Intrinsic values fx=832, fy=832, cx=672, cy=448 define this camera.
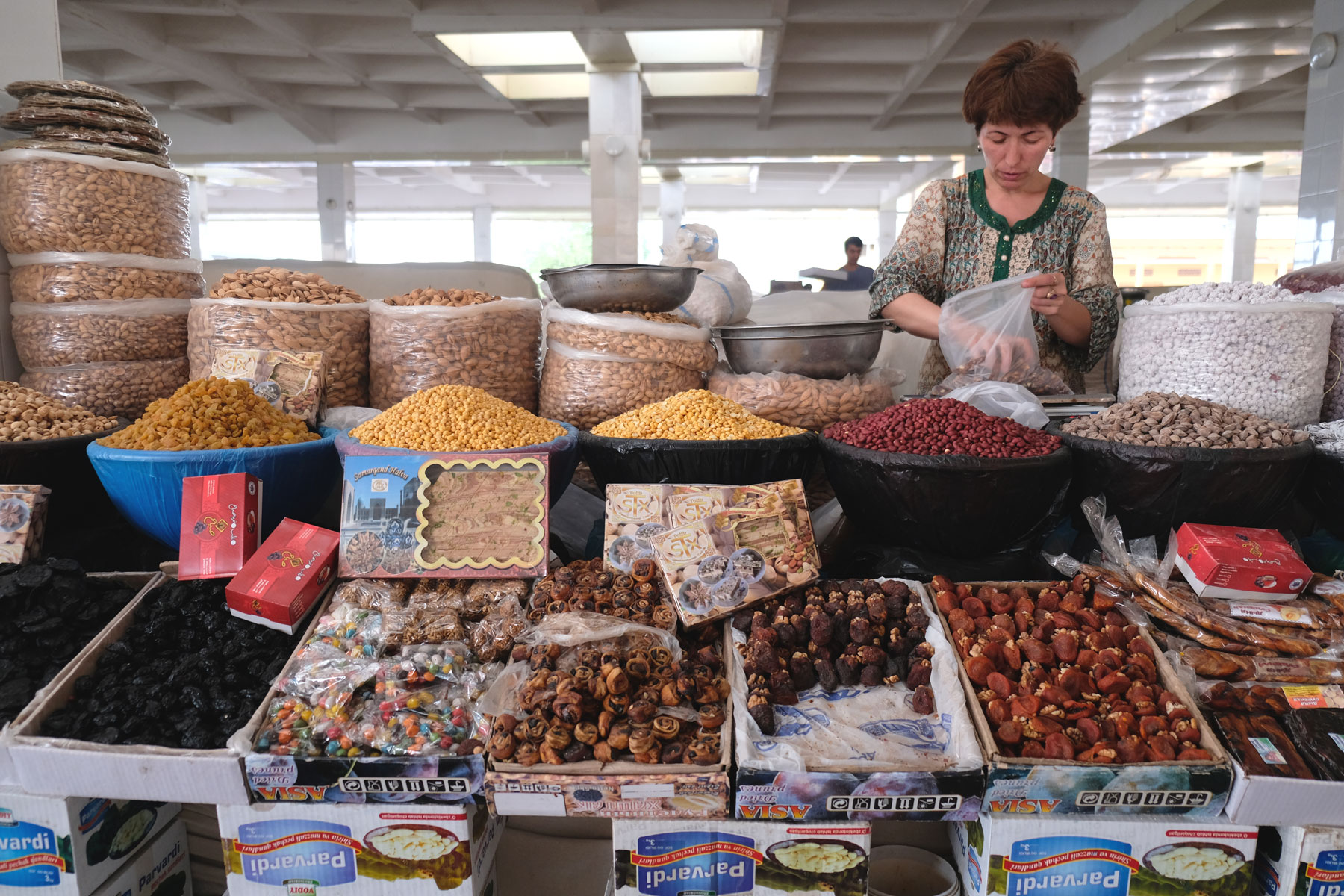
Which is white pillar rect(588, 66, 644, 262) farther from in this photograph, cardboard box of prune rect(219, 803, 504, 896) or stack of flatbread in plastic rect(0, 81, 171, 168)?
cardboard box of prune rect(219, 803, 504, 896)

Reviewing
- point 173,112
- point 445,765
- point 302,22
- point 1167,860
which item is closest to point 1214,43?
point 302,22

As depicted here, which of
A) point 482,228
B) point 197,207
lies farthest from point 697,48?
point 197,207

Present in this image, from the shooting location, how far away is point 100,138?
1840mm

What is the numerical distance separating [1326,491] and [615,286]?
4.37ft

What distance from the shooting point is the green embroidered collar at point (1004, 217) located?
187cm

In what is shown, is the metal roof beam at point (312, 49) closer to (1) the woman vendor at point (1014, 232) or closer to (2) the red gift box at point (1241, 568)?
(1) the woman vendor at point (1014, 232)

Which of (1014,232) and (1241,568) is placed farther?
(1014,232)

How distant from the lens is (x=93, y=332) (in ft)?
6.02

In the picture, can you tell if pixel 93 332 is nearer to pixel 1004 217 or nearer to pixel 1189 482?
pixel 1004 217

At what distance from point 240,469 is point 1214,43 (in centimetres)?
715

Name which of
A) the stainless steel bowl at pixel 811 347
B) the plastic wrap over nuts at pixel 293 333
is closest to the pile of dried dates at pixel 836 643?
the stainless steel bowl at pixel 811 347

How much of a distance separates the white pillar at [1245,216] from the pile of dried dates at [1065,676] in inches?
497

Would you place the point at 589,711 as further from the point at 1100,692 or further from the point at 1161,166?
the point at 1161,166

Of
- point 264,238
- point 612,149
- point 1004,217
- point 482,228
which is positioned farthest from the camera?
point 264,238
